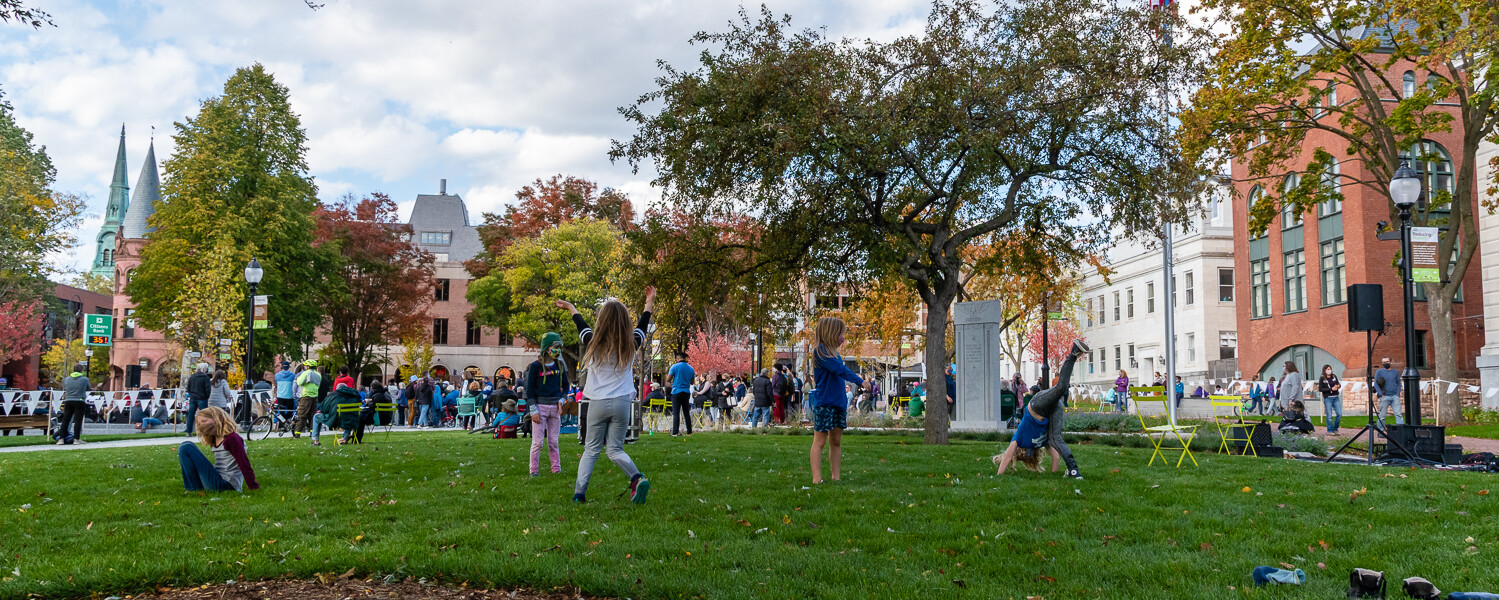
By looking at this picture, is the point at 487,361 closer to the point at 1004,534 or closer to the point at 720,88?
the point at 720,88

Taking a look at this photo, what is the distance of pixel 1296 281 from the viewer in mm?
40688

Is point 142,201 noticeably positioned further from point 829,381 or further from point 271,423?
point 829,381

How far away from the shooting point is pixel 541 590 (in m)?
5.27

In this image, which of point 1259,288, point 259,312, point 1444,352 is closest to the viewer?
point 1444,352

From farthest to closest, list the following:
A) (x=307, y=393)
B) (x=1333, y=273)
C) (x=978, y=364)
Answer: (x=1333, y=273) → (x=978, y=364) → (x=307, y=393)

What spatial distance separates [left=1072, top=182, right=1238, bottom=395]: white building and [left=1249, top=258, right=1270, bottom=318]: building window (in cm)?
316

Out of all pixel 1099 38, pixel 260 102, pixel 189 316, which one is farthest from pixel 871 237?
pixel 260 102

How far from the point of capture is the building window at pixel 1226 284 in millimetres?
50469

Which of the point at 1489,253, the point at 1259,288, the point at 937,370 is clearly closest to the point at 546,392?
the point at 937,370

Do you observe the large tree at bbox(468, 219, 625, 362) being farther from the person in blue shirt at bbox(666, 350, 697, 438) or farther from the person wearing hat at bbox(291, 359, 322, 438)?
the person in blue shirt at bbox(666, 350, 697, 438)

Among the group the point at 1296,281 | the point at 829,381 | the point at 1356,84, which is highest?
the point at 1356,84

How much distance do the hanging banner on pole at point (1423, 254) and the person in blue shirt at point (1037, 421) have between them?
6.12m

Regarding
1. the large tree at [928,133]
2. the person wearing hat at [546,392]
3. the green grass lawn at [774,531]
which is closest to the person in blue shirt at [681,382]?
the large tree at [928,133]

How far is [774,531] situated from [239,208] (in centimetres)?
4160
